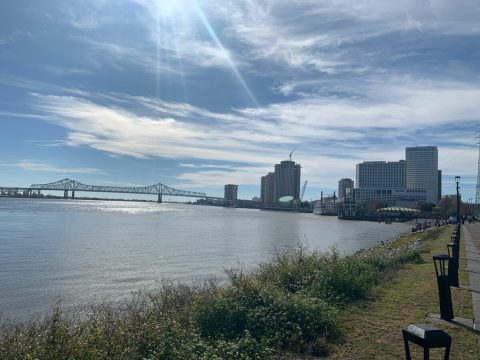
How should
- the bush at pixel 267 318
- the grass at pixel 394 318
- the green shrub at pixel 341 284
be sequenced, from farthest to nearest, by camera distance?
the green shrub at pixel 341 284 → the bush at pixel 267 318 → the grass at pixel 394 318

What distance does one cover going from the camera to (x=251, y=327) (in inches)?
306

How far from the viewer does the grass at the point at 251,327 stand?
21.4ft

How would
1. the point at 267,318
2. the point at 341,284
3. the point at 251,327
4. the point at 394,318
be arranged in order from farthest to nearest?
the point at 341,284 → the point at 394,318 → the point at 267,318 → the point at 251,327

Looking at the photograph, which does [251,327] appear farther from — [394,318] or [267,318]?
[394,318]

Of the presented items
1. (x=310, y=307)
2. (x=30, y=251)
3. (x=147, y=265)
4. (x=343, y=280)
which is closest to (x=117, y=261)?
(x=147, y=265)

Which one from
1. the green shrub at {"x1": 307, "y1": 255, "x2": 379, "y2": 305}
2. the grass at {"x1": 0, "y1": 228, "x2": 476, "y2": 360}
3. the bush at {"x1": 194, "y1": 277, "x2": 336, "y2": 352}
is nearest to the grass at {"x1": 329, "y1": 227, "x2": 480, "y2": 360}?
the grass at {"x1": 0, "y1": 228, "x2": 476, "y2": 360}

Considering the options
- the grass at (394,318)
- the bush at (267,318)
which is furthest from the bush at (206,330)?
the grass at (394,318)

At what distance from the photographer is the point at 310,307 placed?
8.30 metres

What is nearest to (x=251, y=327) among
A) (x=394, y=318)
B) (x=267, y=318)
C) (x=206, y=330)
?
(x=267, y=318)

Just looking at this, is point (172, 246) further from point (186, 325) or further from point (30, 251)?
point (186, 325)

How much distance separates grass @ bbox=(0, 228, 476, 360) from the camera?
651cm

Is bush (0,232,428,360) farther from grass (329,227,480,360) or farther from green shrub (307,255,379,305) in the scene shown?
grass (329,227,480,360)

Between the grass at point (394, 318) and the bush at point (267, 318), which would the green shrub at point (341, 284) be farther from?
the bush at point (267, 318)

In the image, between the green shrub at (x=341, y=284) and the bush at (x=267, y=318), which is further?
the green shrub at (x=341, y=284)
